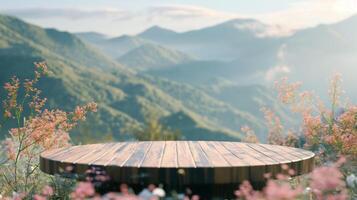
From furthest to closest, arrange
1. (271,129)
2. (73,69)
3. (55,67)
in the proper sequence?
(73,69) < (55,67) < (271,129)

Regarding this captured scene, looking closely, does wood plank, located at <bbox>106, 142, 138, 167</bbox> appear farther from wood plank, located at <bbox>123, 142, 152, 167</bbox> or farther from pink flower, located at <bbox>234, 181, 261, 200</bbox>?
pink flower, located at <bbox>234, 181, 261, 200</bbox>

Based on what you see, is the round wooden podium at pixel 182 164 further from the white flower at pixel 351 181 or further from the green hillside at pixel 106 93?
the green hillside at pixel 106 93

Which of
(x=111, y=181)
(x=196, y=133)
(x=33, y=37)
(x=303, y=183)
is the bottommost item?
(x=196, y=133)

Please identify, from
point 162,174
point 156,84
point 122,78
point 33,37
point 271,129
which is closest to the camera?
point 162,174

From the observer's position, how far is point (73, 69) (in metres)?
108

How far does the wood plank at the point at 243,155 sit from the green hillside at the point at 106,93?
4641cm

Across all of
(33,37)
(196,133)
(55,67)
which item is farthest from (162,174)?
(33,37)

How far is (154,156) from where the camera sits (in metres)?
4.45

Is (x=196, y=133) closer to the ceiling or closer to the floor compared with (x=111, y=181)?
closer to the floor

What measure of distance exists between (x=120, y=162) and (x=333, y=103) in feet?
16.1

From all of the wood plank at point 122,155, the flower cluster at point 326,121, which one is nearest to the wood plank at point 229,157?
the wood plank at point 122,155

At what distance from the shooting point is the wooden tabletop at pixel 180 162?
12.5ft

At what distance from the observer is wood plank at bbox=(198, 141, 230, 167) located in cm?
391

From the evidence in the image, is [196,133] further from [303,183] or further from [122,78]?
[303,183]
